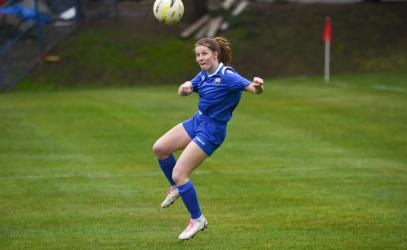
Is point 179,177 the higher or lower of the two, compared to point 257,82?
lower

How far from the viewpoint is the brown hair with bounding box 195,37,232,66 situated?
1053 centimetres

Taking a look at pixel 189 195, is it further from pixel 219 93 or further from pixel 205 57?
pixel 205 57

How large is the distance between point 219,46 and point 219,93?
0.56 m

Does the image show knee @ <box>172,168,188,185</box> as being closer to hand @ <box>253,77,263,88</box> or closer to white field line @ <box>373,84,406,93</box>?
hand @ <box>253,77,263,88</box>

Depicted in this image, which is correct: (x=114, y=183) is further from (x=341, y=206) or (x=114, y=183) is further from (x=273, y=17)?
(x=273, y=17)

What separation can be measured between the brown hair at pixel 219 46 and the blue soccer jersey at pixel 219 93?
17 cm

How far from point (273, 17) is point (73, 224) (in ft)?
90.7

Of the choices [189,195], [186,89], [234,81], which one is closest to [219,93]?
[234,81]

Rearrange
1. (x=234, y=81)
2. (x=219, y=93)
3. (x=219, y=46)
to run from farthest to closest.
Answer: (x=219, y=46) → (x=219, y=93) → (x=234, y=81)

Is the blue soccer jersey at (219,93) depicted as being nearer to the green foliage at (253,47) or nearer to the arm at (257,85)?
the arm at (257,85)

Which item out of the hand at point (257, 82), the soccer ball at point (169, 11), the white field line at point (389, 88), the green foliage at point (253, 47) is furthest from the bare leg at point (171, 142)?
the green foliage at point (253, 47)

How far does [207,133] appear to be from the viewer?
10.5m

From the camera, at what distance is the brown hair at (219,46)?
10.5 metres

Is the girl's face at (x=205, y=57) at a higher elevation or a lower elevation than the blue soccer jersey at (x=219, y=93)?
higher
